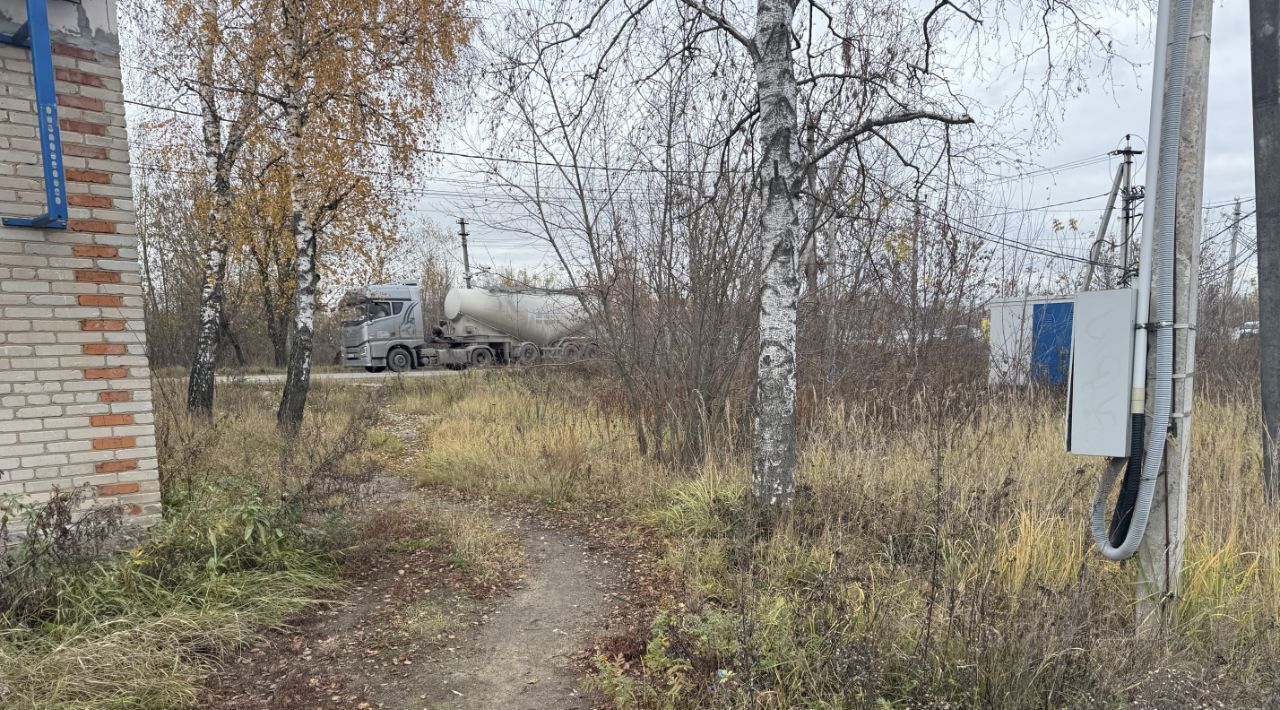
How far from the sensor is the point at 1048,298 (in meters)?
8.47

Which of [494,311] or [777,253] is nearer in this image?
[777,253]

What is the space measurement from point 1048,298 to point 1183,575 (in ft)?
20.7

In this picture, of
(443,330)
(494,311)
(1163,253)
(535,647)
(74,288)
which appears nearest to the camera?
(1163,253)

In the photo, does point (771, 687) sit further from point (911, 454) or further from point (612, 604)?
point (911, 454)

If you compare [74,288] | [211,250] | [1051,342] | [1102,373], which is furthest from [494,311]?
[1102,373]

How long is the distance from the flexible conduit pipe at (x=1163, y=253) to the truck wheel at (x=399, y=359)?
66.9ft

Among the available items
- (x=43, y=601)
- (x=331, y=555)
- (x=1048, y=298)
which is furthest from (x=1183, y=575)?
(x=1048, y=298)

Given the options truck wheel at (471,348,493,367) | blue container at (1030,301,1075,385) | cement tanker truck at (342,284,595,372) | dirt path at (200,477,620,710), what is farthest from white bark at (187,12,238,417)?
truck wheel at (471,348,493,367)

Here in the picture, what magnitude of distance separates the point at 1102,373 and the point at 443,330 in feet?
67.9

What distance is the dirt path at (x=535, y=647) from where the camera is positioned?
2947mm

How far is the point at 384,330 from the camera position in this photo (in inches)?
834

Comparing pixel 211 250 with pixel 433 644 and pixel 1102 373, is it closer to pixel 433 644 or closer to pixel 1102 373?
pixel 433 644

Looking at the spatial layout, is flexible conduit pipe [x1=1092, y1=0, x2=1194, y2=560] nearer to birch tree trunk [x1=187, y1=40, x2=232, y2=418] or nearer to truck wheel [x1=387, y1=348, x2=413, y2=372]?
birch tree trunk [x1=187, y1=40, x2=232, y2=418]

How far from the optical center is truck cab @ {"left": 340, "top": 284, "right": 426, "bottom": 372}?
20984 mm
